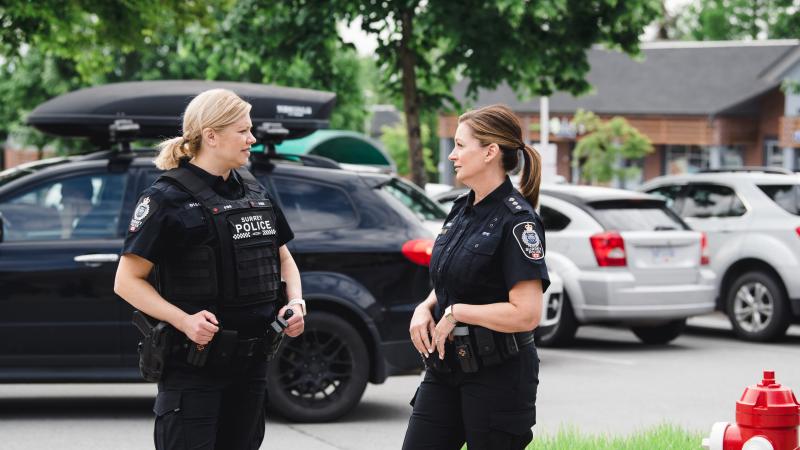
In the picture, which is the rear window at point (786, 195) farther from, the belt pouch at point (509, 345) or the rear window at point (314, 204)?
the belt pouch at point (509, 345)

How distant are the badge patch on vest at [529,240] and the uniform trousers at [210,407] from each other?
100 cm

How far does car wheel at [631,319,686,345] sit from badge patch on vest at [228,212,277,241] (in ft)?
29.7

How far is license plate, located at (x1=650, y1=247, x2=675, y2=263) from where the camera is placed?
39.9 ft

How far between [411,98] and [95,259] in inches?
362

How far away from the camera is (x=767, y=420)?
14.1ft

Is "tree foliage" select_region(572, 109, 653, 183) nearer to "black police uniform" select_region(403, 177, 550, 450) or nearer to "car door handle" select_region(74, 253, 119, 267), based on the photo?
"car door handle" select_region(74, 253, 119, 267)

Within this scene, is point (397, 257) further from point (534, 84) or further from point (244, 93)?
point (534, 84)

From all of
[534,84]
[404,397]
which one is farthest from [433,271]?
[534,84]

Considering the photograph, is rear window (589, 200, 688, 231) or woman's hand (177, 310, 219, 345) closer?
woman's hand (177, 310, 219, 345)

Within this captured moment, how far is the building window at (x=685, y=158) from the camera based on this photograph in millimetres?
47750

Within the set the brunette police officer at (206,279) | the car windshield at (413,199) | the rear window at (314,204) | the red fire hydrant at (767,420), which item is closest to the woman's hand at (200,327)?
the brunette police officer at (206,279)

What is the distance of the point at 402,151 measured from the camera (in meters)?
67.4

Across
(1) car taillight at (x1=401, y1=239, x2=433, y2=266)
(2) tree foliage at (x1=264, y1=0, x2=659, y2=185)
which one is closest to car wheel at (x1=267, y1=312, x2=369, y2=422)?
(1) car taillight at (x1=401, y1=239, x2=433, y2=266)

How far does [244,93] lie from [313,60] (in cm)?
758
